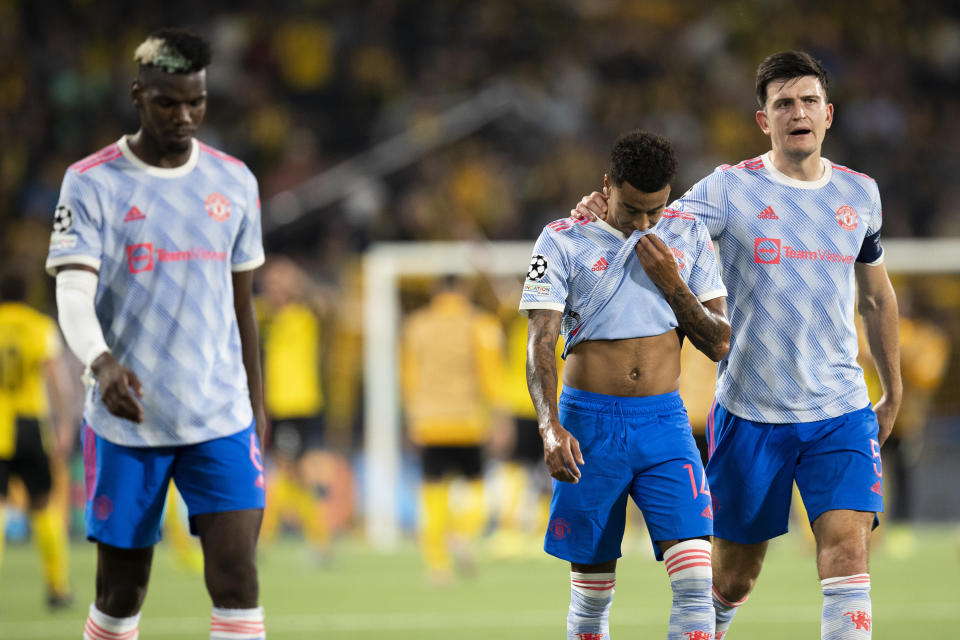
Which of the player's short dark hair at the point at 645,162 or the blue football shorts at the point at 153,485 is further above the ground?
the player's short dark hair at the point at 645,162

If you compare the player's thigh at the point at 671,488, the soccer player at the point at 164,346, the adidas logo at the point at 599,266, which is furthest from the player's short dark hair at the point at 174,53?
the player's thigh at the point at 671,488

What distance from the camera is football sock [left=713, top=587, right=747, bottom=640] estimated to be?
17.4ft

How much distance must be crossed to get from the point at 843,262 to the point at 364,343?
10879mm

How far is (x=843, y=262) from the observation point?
5.18m

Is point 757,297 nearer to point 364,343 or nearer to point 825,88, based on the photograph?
point 825,88

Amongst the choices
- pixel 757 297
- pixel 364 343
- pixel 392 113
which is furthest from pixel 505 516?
pixel 757 297

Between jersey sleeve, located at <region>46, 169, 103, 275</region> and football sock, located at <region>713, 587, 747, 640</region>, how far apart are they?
269 centimetres

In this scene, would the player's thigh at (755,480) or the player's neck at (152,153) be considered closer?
the player's neck at (152,153)

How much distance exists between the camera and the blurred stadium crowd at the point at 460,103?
17.3m

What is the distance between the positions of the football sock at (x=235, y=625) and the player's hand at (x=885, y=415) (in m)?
2.62

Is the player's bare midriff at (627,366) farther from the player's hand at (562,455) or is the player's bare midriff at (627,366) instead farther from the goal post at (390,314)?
the goal post at (390,314)

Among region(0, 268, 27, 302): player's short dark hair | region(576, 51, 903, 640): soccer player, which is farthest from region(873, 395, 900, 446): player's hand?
region(0, 268, 27, 302): player's short dark hair

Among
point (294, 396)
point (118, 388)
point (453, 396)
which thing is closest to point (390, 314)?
point (294, 396)

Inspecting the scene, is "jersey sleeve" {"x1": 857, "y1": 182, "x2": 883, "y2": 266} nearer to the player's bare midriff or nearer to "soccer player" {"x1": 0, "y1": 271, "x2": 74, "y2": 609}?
the player's bare midriff
